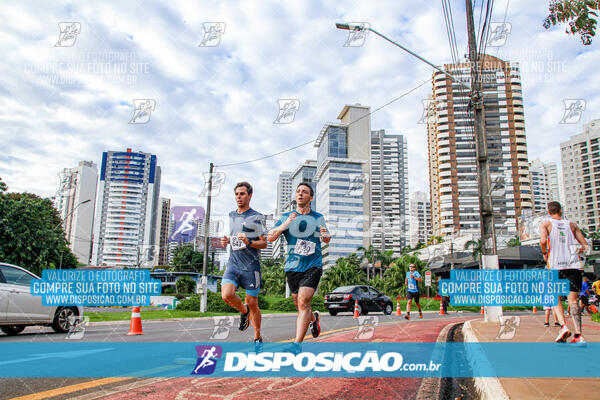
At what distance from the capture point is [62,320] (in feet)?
27.2

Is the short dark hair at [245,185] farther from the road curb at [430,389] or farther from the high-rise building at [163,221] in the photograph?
the high-rise building at [163,221]

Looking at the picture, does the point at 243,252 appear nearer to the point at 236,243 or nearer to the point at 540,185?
the point at 236,243

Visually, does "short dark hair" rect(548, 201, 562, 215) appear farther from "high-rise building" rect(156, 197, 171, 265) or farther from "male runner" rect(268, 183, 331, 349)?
"high-rise building" rect(156, 197, 171, 265)

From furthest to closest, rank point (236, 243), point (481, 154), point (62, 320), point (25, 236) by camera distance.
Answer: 1. point (25, 236)
2. point (481, 154)
3. point (62, 320)
4. point (236, 243)

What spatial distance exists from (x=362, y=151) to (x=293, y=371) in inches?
6185

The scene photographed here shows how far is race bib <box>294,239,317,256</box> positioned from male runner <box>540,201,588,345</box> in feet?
11.4

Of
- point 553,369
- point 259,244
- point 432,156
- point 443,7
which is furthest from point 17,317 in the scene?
point 432,156

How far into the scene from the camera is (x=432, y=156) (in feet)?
488

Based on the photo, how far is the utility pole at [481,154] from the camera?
32.0 ft

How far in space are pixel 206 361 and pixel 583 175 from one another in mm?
149964

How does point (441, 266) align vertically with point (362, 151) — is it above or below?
below

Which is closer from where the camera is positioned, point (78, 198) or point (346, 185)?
point (78, 198)

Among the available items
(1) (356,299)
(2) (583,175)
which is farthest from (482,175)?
(2) (583,175)

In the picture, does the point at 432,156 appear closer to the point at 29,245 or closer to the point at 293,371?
the point at 29,245
